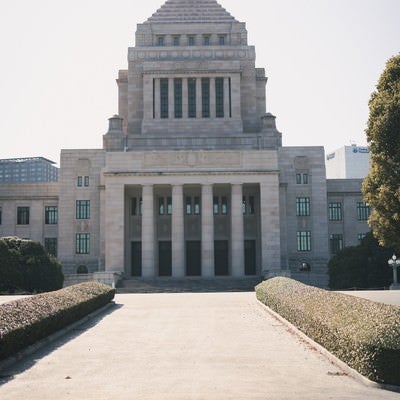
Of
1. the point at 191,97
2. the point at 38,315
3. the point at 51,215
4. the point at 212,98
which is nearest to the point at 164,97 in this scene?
the point at 191,97

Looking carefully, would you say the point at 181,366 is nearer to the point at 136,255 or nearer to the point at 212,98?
the point at 136,255

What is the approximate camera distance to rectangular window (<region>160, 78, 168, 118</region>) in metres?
65.9

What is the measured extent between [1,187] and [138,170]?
17.7 meters

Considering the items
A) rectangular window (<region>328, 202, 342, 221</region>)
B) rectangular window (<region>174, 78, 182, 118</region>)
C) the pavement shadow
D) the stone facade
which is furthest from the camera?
rectangular window (<region>174, 78, 182, 118</region>)

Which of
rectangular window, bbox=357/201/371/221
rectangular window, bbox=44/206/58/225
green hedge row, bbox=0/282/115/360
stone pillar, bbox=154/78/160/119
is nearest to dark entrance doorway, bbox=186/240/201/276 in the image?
stone pillar, bbox=154/78/160/119

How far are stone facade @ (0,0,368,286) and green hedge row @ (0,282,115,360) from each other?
91.1ft

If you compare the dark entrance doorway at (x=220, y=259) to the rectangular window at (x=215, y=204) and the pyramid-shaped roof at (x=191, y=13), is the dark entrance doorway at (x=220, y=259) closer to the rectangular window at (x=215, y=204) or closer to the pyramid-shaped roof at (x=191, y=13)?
the rectangular window at (x=215, y=204)

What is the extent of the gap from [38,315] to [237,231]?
38795 mm

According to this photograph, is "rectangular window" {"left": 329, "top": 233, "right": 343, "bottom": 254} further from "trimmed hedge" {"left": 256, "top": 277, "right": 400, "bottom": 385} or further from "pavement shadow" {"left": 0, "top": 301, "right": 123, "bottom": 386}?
"trimmed hedge" {"left": 256, "top": 277, "right": 400, "bottom": 385}

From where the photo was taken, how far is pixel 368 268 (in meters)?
49.8

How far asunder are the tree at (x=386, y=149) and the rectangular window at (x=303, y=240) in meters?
31.0

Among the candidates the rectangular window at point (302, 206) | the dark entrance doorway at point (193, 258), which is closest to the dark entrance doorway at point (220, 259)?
the dark entrance doorway at point (193, 258)

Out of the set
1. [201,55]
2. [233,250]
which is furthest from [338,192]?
[201,55]

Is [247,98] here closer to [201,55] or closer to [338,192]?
[201,55]
